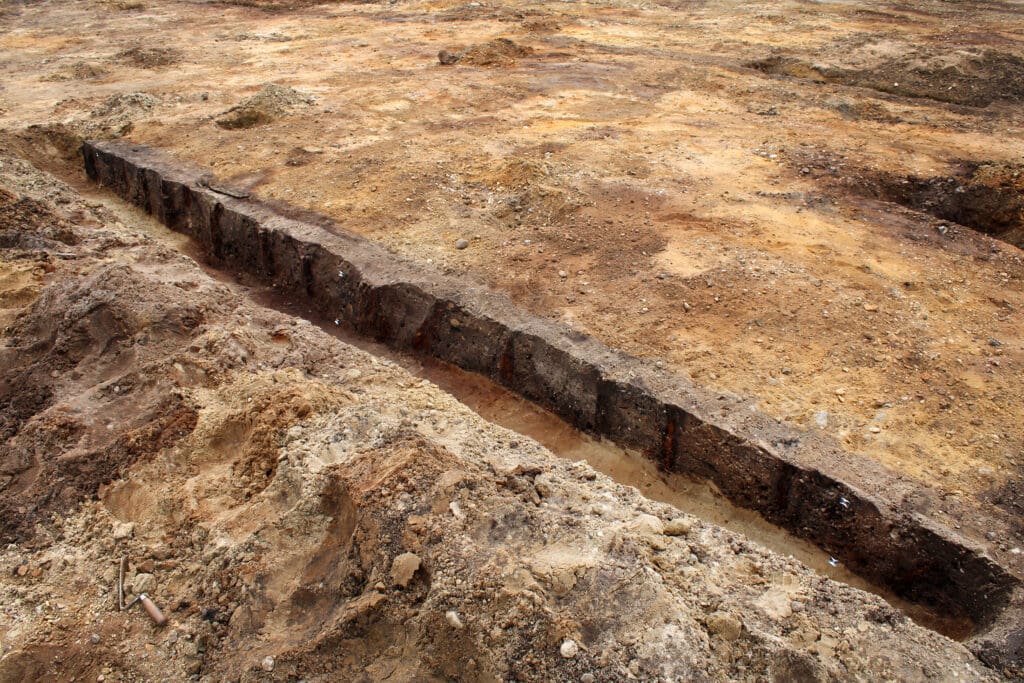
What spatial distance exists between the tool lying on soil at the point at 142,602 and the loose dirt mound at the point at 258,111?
610cm

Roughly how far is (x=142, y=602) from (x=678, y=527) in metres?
2.05

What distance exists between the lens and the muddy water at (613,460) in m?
3.62

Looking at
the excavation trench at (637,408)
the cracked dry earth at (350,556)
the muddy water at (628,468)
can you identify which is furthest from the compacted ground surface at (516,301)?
the muddy water at (628,468)

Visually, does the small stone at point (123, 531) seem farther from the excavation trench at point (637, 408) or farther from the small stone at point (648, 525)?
Result: the excavation trench at point (637, 408)

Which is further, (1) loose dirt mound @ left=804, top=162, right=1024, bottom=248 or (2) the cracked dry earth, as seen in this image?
(1) loose dirt mound @ left=804, top=162, right=1024, bottom=248

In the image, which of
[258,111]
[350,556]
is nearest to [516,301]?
[350,556]

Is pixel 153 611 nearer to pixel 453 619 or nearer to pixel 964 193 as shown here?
pixel 453 619

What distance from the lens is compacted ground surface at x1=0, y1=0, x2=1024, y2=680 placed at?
2.60 meters

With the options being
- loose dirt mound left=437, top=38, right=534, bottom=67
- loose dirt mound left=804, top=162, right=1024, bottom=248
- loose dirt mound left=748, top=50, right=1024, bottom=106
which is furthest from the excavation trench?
loose dirt mound left=748, top=50, right=1024, bottom=106

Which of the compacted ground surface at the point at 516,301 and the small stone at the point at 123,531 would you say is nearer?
the compacted ground surface at the point at 516,301

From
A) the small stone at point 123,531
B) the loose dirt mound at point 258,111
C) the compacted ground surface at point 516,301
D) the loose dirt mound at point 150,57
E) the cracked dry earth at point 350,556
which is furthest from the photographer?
the loose dirt mound at point 150,57

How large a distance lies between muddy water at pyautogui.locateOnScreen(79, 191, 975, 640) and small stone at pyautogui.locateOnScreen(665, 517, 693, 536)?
0.76 metres

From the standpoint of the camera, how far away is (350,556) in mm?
2760

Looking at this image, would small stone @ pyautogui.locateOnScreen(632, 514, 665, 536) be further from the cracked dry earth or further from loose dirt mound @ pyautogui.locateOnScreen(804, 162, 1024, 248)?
loose dirt mound @ pyautogui.locateOnScreen(804, 162, 1024, 248)
